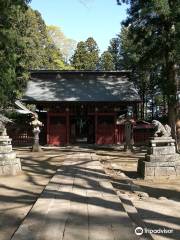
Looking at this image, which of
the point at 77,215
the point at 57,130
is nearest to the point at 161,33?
the point at 57,130

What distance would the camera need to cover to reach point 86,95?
27906 millimetres

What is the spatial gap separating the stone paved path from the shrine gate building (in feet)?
57.2

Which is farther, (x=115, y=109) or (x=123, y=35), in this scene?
(x=123, y=35)

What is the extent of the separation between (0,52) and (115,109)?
1091 centimetres

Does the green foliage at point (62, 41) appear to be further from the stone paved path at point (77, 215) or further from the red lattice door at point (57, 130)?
the stone paved path at point (77, 215)

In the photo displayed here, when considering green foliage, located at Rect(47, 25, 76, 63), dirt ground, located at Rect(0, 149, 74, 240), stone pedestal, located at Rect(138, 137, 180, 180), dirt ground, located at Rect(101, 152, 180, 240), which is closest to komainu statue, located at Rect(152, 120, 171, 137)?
stone pedestal, located at Rect(138, 137, 180, 180)

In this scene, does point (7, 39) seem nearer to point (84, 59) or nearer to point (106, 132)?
point (106, 132)

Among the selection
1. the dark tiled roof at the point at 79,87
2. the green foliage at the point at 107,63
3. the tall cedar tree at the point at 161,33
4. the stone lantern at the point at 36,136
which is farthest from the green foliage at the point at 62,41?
the tall cedar tree at the point at 161,33

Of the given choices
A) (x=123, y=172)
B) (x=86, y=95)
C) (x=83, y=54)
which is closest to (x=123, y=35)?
(x=83, y=54)

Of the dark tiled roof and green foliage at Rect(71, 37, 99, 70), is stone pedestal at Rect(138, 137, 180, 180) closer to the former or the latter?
the dark tiled roof

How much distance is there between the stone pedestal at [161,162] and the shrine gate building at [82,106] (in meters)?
14.0

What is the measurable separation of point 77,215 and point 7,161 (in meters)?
6.52

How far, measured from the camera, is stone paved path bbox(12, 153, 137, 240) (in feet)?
17.8

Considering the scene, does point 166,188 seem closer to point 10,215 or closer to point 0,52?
point 10,215
